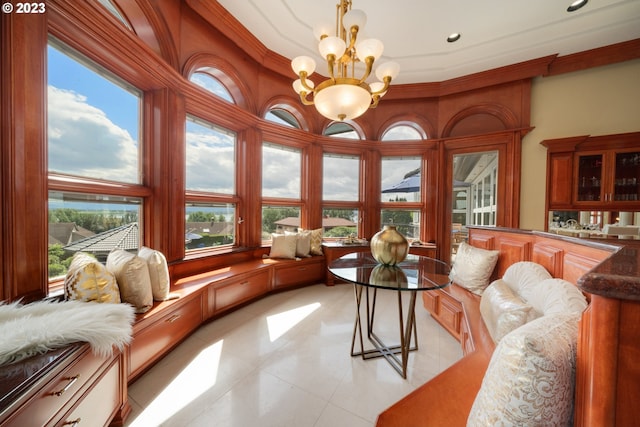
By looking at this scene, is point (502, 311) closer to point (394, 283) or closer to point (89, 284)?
point (394, 283)

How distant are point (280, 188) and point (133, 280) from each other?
248cm

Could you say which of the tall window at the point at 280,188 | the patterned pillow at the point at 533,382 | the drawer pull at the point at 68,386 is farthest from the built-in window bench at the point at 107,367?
the patterned pillow at the point at 533,382

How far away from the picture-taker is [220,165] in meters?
3.15

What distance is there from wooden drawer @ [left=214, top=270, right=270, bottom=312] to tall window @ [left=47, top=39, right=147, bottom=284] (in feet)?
3.27

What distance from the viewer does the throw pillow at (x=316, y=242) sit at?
12.5 ft

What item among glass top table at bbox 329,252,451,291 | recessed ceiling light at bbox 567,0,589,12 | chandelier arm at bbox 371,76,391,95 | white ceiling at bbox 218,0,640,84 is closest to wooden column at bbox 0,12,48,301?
white ceiling at bbox 218,0,640,84

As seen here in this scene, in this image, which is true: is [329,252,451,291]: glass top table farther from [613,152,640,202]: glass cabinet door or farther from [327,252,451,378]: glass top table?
[613,152,640,202]: glass cabinet door

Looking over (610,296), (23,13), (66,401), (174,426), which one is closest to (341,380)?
(174,426)

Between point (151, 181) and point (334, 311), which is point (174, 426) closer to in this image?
point (334, 311)

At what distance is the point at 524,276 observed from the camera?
1.63 meters

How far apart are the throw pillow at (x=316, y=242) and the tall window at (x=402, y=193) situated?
137cm

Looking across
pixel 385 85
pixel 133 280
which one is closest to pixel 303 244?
pixel 133 280

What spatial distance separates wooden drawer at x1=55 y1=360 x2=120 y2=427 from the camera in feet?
3.35

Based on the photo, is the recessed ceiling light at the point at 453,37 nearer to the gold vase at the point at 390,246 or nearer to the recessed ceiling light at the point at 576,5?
the recessed ceiling light at the point at 576,5
